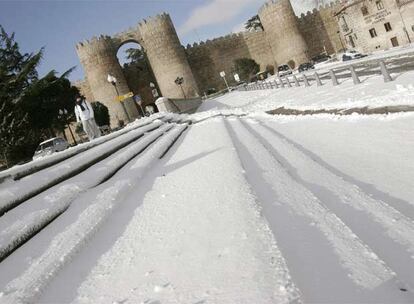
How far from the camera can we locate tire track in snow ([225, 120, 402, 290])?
184 cm

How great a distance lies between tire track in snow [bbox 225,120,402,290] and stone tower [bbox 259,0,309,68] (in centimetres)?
5569

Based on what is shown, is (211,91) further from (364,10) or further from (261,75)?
(364,10)

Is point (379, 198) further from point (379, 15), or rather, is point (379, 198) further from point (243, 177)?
point (379, 15)

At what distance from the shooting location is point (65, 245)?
9.36ft

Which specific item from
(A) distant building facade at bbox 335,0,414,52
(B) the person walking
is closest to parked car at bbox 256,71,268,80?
(A) distant building facade at bbox 335,0,414,52

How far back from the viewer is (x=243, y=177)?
3.78m

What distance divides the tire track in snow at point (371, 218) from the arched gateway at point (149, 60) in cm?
4826

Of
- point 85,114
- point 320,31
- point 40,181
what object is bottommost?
point 40,181

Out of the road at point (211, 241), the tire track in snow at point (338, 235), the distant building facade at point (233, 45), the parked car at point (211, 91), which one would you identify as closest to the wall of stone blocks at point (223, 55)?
the distant building facade at point (233, 45)

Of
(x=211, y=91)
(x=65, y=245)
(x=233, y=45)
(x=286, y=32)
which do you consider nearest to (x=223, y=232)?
(x=65, y=245)

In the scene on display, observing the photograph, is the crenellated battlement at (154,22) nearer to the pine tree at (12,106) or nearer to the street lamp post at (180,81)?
the street lamp post at (180,81)

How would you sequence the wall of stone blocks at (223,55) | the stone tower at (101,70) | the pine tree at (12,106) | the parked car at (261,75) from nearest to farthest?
1. the pine tree at (12,106)
2. the stone tower at (101,70)
3. the parked car at (261,75)
4. the wall of stone blocks at (223,55)

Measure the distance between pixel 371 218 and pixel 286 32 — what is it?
57.6 m

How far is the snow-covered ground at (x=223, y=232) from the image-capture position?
6.08ft
